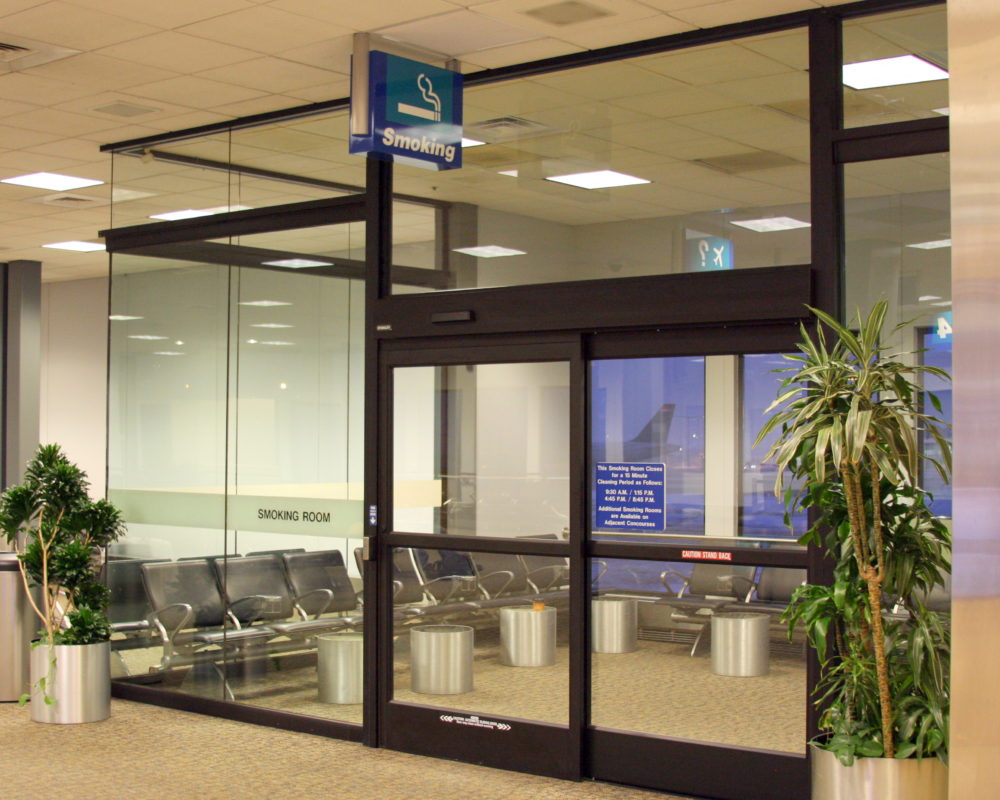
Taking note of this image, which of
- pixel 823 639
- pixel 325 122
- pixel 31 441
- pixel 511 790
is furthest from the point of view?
pixel 31 441

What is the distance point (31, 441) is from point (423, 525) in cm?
797

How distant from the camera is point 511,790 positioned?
18.1 feet

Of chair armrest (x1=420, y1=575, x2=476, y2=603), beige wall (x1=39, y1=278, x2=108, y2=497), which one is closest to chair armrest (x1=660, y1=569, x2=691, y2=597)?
chair armrest (x1=420, y1=575, x2=476, y2=603)

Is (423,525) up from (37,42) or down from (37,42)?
down

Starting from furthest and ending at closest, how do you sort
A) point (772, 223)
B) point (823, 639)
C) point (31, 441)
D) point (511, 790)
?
point (31, 441), point (511, 790), point (772, 223), point (823, 639)

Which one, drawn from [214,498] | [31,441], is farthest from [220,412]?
[31,441]

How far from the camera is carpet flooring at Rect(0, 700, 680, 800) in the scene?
17.9ft

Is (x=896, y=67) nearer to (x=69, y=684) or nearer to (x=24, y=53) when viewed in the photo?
(x=24, y=53)

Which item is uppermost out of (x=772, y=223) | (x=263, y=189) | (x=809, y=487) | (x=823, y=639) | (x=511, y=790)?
(x=263, y=189)

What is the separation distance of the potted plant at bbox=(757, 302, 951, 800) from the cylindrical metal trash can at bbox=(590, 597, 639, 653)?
1.25m

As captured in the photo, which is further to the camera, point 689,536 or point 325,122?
point 325,122

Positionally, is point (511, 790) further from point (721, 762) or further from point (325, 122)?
point (325, 122)

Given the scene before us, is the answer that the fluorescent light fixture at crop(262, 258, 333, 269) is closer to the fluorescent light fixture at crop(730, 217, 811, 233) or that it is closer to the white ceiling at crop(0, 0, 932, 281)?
the white ceiling at crop(0, 0, 932, 281)

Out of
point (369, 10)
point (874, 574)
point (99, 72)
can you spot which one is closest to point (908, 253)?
point (874, 574)
